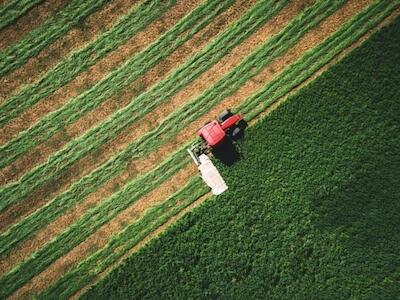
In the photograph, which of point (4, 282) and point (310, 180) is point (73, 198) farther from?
point (310, 180)

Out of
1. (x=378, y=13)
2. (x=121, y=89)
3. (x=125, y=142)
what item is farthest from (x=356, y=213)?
(x=121, y=89)

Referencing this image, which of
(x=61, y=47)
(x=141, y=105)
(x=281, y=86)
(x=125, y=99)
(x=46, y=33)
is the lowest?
(x=281, y=86)

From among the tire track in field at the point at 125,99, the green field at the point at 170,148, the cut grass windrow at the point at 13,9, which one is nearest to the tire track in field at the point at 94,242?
the green field at the point at 170,148

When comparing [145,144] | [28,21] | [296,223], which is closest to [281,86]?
[296,223]

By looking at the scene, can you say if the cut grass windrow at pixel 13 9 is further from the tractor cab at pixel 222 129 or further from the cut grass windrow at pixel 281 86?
the tractor cab at pixel 222 129

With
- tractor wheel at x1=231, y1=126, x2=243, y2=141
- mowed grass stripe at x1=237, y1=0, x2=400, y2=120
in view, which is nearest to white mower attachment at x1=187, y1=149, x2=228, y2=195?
tractor wheel at x1=231, y1=126, x2=243, y2=141

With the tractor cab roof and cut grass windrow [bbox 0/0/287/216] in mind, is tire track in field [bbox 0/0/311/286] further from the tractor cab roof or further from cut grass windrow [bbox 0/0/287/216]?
the tractor cab roof

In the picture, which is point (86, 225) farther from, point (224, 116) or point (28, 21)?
point (28, 21)
